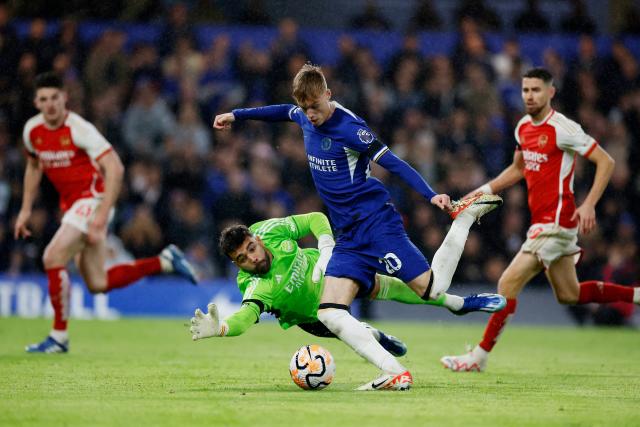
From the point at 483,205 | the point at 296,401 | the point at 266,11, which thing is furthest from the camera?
the point at 266,11

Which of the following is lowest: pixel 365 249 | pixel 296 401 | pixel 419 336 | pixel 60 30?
pixel 419 336

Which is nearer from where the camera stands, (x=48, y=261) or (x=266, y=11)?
(x=48, y=261)

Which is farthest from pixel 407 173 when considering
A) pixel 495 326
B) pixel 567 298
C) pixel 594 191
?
pixel 567 298

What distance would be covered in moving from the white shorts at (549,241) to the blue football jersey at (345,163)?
199 cm

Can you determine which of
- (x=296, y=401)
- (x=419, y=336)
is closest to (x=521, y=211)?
(x=419, y=336)

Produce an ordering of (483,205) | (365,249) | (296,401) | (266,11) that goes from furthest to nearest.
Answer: (266,11) < (483,205) < (365,249) < (296,401)

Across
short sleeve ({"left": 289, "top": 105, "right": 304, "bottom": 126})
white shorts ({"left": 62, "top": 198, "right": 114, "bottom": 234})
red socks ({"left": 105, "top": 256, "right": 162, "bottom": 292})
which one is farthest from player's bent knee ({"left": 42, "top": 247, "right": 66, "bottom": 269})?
short sleeve ({"left": 289, "top": 105, "right": 304, "bottom": 126})

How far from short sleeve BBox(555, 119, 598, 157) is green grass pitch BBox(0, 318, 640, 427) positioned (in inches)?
79.5

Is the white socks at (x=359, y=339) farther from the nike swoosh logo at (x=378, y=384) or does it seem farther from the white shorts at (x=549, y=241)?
the white shorts at (x=549, y=241)

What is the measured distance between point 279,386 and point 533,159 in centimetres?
324

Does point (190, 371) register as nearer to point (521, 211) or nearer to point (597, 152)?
point (597, 152)

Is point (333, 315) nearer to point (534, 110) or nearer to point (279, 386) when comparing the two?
point (279, 386)

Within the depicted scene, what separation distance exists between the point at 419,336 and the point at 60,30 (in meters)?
8.18

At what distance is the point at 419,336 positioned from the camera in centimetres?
1452
